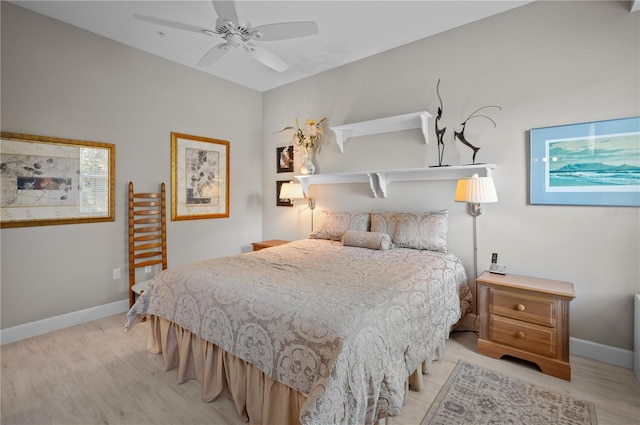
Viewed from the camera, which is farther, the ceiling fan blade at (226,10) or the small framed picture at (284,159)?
the small framed picture at (284,159)

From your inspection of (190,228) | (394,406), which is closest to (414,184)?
(394,406)

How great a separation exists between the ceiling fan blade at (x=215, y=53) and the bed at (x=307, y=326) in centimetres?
175

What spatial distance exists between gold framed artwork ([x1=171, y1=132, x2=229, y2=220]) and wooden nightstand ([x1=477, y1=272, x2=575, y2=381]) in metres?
3.37

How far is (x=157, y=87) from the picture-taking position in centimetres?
352

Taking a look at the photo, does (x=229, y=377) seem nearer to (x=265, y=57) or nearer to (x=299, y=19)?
(x=265, y=57)

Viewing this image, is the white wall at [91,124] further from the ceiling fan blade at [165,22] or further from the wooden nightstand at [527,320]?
the wooden nightstand at [527,320]

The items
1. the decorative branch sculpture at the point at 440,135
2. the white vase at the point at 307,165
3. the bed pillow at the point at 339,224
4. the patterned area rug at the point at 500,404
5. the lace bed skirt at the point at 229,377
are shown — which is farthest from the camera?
the white vase at the point at 307,165

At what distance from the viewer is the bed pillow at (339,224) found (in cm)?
326

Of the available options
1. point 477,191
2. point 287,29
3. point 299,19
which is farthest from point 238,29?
point 477,191

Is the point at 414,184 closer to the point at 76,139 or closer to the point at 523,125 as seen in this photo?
the point at 523,125

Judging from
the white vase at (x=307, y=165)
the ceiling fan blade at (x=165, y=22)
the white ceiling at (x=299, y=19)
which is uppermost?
the white ceiling at (x=299, y=19)

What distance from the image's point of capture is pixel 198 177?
395 centimetres

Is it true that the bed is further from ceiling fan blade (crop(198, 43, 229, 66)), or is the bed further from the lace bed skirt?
ceiling fan blade (crop(198, 43, 229, 66))

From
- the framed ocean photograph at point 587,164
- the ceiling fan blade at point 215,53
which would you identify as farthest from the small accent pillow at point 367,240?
the ceiling fan blade at point 215,53
